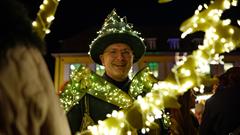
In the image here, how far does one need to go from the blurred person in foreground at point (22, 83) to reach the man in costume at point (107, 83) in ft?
6.33

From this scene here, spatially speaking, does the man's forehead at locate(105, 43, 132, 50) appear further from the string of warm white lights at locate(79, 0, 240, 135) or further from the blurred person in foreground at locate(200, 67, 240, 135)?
the string of warm white lights at locate(79, 0, 240, 135)

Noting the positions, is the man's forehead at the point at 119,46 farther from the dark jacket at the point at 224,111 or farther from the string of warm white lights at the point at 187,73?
the string of warm white lights at the point at 187,73

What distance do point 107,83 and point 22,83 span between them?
2.20 metres

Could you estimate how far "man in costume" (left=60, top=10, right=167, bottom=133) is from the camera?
3.52 meters

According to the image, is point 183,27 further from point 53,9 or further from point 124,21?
point 124,21

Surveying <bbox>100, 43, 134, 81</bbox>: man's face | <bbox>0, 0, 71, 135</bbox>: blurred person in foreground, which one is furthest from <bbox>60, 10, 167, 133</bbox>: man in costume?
<bbox>0, 0, 71, 135</bbox>: blurred person in foreground

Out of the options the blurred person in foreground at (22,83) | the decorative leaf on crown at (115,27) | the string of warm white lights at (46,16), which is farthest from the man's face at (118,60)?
the blurred person in foreground at (22,83)

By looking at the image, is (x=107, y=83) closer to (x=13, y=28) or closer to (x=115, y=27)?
(x=115, y=27)

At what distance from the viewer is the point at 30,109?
150 centimetres

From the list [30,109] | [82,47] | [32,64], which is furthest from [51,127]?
[82,47]

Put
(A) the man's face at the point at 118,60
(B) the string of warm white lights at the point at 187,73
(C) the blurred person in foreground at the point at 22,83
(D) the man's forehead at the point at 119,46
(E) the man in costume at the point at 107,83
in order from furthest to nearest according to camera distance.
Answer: (D) the man's forehead at the point at 119,46, (A) the man's face at the point at 118,60, (E) the man in costume at the point at 107,83, (B) the string of warm white lights at the point at 187,73, (C) the blurred person in foreground at the point at 22,83

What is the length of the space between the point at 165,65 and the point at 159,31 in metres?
3.22

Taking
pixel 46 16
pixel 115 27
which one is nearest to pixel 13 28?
pixel 46 16

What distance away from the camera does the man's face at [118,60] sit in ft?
12.3
